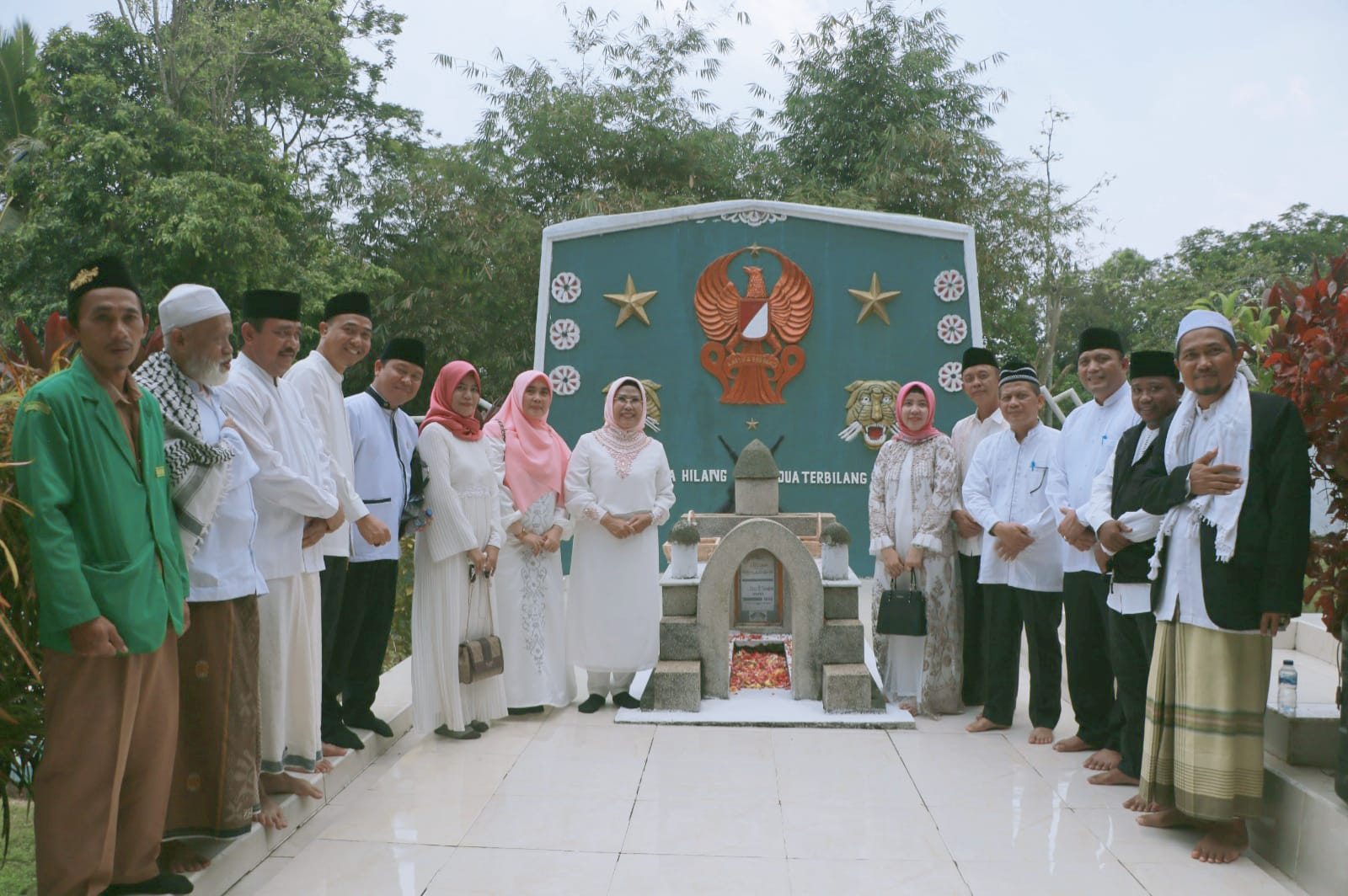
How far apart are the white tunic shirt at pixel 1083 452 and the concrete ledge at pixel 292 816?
3159mm

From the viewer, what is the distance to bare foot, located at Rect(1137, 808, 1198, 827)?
3.65m

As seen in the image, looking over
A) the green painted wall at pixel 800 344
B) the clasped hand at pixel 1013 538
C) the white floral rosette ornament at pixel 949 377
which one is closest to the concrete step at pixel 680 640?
the clasped hand at pixel 1013 538

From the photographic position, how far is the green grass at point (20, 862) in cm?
295

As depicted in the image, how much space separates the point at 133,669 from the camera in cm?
262

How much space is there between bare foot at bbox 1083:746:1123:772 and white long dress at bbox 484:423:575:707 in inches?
100

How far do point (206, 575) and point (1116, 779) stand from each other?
3.50 m

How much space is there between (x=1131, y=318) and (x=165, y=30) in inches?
979

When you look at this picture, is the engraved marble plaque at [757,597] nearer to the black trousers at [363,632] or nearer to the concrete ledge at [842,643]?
the concrete ledge at [842,643]

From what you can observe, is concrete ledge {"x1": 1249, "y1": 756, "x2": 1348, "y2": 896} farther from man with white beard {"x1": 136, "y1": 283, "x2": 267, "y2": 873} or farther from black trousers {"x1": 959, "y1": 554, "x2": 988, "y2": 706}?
man with white beard {"x1": 136, "y1": 283, "x2": 267, "y2": 873}

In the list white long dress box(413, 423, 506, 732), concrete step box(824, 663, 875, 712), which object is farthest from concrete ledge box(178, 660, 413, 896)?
concrete step box(824, 663, 875, 712)

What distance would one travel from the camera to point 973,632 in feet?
17.1

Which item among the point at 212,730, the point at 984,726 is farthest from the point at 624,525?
the point at 212,730

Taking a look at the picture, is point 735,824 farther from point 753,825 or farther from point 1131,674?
point 1131,674

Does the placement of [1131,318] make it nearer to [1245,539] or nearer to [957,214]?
[957,214]
